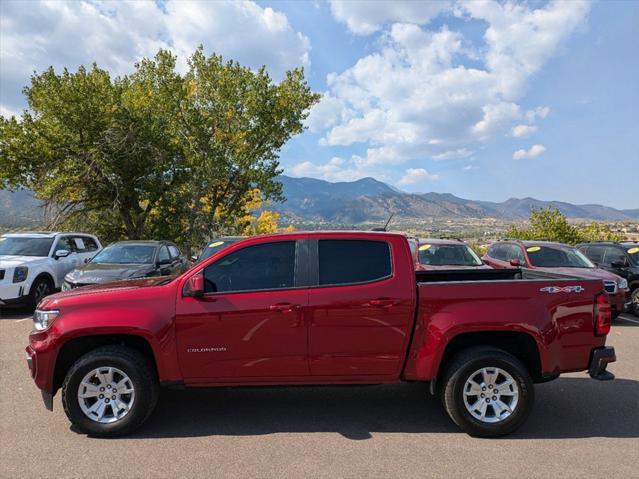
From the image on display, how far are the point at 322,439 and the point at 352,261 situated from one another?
1.61 m

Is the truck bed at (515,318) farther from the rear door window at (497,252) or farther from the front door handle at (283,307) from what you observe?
the rear door window at (497,252)

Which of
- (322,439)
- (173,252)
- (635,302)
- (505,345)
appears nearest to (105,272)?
(173,252)

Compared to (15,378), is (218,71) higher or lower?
higher

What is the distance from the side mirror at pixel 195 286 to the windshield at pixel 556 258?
851 centimetres

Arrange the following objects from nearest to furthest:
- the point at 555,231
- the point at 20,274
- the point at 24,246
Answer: the point at 20,274 < the point at 24,246 < the point at 555,231

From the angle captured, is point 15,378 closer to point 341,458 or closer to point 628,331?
point 341,458

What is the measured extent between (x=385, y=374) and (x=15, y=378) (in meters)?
4.62

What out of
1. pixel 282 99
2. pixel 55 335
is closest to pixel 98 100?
pixel 282 99

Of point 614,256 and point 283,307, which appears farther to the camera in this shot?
point 614,256

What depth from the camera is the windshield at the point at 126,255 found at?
1052 cm

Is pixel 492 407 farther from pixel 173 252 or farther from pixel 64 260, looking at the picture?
pixel 64 260

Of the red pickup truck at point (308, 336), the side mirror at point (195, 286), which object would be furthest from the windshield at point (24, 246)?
the side mirror at point (195, 286)

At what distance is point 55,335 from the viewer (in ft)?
13.1

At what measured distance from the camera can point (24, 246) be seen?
36.1 ft
